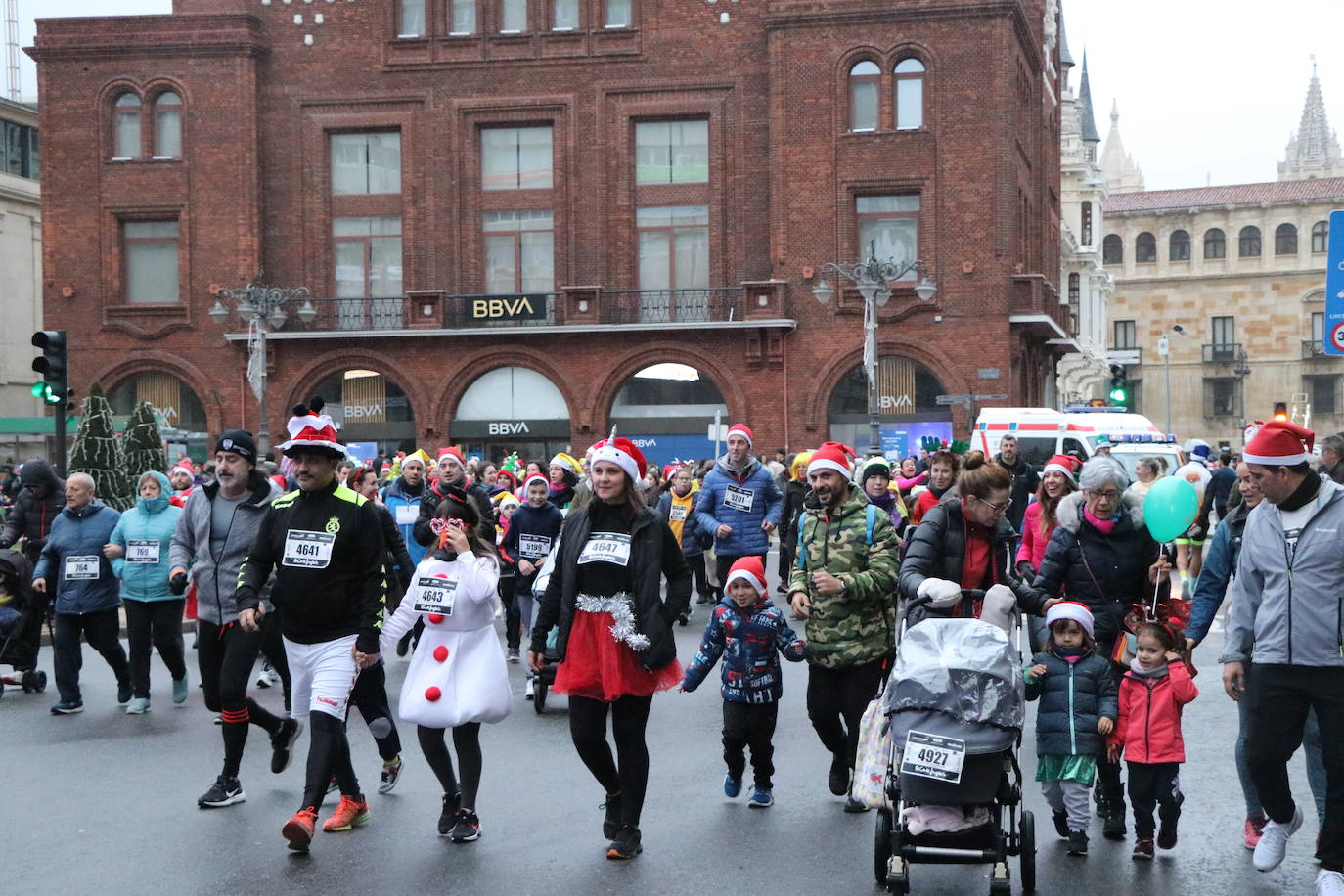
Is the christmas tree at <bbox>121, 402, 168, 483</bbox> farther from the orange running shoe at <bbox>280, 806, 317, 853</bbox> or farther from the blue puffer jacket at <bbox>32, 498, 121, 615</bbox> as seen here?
the orange running shoe at <bbox>280, 806, 317, 853</bbox>

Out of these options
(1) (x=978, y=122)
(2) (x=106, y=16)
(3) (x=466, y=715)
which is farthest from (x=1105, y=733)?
(2) (x=106, y=16)

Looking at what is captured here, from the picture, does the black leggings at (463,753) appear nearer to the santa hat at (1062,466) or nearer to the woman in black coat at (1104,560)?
the woman in black coat at (1104,560)

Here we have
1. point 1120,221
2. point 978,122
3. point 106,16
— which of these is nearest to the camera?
point 978,122

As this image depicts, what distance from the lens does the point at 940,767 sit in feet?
20.8

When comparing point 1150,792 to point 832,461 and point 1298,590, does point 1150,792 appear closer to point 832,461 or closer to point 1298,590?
point 1298,590

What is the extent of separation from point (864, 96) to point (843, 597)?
106 feet

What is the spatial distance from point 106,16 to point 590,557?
125 ft

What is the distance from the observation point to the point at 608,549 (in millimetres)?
7477

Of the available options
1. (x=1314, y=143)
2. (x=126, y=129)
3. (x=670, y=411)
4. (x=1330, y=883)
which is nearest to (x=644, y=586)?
(x=1330, y=883)

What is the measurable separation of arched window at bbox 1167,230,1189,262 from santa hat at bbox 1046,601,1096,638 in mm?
90459

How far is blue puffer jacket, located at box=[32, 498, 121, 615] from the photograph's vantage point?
12.2m

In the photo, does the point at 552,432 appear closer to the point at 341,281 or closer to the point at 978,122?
the point at 341,281

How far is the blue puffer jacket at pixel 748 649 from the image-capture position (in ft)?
26.9

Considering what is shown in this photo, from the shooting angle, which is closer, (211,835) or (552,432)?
(211,835)
